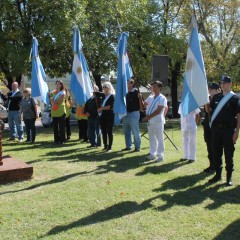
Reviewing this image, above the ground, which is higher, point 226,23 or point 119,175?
point 226,23

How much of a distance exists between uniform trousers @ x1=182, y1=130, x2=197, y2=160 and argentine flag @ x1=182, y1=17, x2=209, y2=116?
3.99 ft

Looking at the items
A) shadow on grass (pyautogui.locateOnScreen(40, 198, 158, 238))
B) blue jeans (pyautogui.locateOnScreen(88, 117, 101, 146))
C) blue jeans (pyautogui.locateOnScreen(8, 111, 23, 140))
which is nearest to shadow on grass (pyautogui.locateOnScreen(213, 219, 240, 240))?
shadow on grass (pyautogui.locateOnScreen(40, 198, 158, 238))

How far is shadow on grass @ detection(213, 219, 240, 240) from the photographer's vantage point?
4.42 metres

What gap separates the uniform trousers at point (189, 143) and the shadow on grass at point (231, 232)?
399 centimetres

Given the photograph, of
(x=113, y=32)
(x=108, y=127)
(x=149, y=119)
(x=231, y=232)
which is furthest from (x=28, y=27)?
Result: (x=231, y=232)

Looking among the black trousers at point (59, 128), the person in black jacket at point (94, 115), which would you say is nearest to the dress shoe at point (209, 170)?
the person in black jacket at point (94, 115)

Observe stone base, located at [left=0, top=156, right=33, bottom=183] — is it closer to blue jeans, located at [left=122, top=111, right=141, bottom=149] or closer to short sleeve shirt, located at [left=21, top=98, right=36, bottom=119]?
blue jeans, located at [left=122, top=111, right=141, bottom=149]

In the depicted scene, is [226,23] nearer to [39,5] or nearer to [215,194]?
[39,5]

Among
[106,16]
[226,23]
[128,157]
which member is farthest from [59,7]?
[226,23]

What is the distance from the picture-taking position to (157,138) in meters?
8.78

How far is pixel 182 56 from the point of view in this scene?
25.2 meters

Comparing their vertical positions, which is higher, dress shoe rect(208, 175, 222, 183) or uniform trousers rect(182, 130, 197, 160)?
uniform trousers rect(182, 130, 197, 160)

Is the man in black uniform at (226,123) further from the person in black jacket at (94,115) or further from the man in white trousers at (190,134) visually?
the person in black jacket at (94,115)

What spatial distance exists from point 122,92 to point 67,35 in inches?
375
